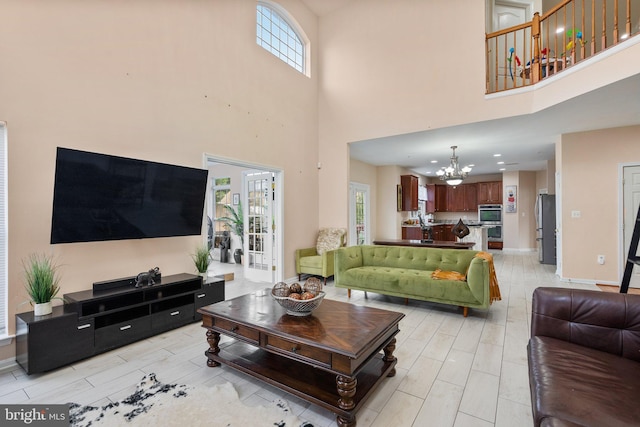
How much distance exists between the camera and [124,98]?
3.32 m

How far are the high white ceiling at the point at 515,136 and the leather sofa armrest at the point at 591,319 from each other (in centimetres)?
287

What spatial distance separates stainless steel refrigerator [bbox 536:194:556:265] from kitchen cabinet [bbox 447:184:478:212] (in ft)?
11.9

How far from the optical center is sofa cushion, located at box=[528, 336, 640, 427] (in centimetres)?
119

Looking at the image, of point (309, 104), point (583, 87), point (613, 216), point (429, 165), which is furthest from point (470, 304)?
point (429, 165)

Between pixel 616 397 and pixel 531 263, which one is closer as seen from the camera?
pixel 616 397

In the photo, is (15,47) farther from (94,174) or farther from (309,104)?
(309,104)

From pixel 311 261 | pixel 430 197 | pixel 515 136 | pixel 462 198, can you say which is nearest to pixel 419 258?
pixel 311 261

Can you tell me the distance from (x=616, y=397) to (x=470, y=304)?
7.57 feet

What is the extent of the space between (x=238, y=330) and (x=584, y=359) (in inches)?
87.8

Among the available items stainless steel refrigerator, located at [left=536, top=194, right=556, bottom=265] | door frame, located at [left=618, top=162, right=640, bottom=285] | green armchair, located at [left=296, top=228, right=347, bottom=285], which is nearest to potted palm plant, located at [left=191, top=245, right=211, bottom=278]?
green armchair, located at [left=296, top=228, right=347, bottom=285]

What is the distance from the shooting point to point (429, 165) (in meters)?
8.98

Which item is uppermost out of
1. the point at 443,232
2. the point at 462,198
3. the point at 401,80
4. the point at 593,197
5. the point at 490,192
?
the point at 401,80

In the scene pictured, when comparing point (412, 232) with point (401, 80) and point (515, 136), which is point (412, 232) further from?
point (401, 80)

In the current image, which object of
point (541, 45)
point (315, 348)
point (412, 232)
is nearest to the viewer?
point (315, 348)
